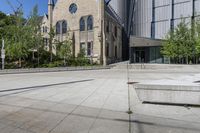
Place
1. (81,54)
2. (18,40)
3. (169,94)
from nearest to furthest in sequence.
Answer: (169,94)
(18,40)
(81,54)

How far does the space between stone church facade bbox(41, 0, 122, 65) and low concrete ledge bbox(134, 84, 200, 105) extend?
35544 mm

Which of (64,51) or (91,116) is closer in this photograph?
(91,116)

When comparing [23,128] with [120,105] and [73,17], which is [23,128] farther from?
[73,17]

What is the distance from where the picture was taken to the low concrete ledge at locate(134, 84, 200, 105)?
8.73 metres

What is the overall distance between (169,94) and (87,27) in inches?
1606

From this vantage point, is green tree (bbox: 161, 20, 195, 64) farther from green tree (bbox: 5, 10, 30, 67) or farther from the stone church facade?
green tree (bbox: 5, 10, 30, 67)

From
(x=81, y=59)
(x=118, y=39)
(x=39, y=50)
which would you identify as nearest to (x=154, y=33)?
(x=118, y=39)

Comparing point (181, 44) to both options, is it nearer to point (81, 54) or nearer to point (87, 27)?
point (81, 54)

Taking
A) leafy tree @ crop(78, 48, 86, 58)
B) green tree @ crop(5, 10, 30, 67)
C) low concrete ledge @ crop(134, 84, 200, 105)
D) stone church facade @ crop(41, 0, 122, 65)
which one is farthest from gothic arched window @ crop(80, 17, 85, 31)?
low concrete ledge @ crop(134, 84, 200, 105)

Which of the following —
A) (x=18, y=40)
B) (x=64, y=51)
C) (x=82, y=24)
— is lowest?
(x=64, y=51)

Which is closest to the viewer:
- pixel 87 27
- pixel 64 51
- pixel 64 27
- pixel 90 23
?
pixel 64 51

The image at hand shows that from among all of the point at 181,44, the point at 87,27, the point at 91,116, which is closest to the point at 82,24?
the point at 87,27

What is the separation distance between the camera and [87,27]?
4875cm

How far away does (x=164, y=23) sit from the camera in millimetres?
60312
